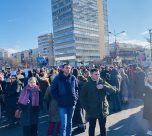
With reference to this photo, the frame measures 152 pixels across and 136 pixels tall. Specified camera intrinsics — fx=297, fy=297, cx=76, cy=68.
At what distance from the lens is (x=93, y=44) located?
13100 cm

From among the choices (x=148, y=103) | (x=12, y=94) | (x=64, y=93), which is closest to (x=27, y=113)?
(x=64, y=93)

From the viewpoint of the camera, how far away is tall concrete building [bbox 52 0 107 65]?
12038 cm

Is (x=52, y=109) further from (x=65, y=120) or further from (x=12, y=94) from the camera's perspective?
(x=12, y=94)

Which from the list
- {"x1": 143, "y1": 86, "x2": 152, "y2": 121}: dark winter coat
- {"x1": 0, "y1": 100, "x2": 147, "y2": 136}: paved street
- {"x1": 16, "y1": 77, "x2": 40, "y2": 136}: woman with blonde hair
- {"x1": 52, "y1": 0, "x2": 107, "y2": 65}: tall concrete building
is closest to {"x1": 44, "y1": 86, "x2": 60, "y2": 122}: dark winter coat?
{"x1": 16, "y1": 77, "x2": 40, "y2": 136}: woman with blonde hair

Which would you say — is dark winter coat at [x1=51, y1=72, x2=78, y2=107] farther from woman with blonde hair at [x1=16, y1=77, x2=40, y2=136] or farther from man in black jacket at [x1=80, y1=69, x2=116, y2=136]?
woman with blonde hair at [x1=16, y1=77, x2=40, y2=136]

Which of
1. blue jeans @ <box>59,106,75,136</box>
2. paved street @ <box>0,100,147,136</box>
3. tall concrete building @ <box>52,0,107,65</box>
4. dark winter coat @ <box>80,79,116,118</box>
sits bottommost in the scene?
paved street @ <box>0,100,147,136</box>

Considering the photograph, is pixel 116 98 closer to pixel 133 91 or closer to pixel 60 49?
pixel 133 91

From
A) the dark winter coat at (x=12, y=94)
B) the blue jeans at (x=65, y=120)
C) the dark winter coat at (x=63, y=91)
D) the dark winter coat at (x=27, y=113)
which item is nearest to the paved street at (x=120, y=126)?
the dark winter coat at (x=12, y=94)

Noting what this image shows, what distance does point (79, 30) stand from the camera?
12225 cm

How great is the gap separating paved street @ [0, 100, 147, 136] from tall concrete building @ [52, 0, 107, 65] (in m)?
103

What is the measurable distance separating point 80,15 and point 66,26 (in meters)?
7.79

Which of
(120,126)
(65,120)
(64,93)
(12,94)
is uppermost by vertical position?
(64,93)

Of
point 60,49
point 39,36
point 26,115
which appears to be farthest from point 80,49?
point 26,115

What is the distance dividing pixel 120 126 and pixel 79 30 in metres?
115
